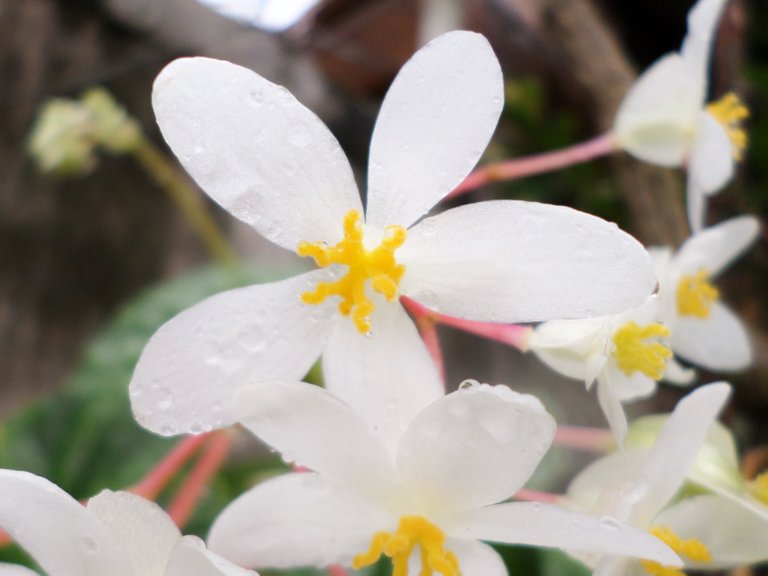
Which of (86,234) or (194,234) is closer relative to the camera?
(86,234)

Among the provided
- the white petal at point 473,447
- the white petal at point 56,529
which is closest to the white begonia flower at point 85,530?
the white petal at point 56,529

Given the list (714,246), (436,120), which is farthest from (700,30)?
(436,120)

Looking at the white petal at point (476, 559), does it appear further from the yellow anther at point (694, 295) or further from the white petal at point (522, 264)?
the yellow anther at point (694, 295)

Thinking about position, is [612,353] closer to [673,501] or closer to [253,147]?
[673,501]

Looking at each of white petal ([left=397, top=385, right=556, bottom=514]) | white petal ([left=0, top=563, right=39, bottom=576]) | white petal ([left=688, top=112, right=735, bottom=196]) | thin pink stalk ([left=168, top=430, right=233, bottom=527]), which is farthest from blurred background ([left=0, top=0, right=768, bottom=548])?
white petal ([left=397, top=385, right=556, bottom=514])

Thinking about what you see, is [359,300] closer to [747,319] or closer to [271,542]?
[271,542]

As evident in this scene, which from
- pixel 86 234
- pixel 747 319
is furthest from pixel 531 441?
pixel 86 234

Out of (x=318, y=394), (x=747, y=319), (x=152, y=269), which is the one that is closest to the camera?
(x=318, y=394)
